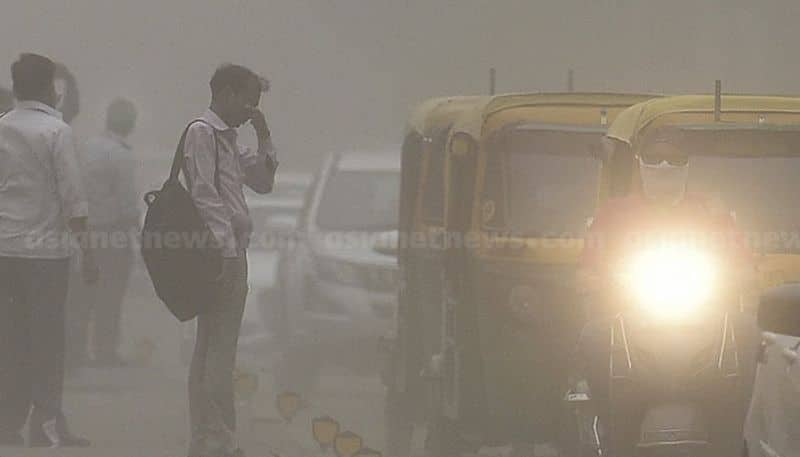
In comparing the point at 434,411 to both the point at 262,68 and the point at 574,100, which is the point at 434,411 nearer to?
the point at 574,100

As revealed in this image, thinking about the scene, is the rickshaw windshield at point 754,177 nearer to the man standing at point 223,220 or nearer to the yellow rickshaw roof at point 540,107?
the yellow rickshaw roof at point 540,107

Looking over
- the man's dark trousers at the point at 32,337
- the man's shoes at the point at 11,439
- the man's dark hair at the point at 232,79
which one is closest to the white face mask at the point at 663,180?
the man's dark hair at the point at 232,79

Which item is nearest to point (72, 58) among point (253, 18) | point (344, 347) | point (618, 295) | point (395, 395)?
point (253, 18)

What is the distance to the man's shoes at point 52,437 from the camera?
13.0 meters

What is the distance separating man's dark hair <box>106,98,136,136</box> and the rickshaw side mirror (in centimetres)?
1110

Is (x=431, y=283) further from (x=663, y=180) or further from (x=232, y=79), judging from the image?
(x=663, y=180)

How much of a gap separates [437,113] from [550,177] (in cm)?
161

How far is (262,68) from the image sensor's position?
24.8 m

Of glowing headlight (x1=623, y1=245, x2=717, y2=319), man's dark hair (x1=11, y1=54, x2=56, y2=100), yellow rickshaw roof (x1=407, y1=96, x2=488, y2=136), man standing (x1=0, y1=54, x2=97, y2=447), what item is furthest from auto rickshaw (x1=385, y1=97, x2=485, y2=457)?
glowing headlight (x1=623, y1=245, x2=717, y2=319)

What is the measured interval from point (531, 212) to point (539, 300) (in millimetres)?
579

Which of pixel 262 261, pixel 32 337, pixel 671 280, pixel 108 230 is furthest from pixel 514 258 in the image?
pixel 262 261

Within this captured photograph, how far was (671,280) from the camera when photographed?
10305 millimetres

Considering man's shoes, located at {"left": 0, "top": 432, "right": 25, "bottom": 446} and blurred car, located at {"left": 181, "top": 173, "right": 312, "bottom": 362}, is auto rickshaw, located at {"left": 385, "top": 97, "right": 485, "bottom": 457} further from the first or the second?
blurred car, located at {"left": 181, "top": 173, "right": 312, "bottom": 362}

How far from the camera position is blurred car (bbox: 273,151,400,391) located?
16.8 metres
